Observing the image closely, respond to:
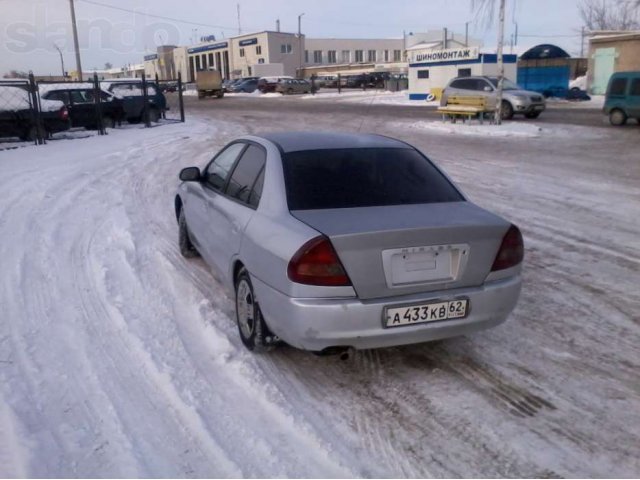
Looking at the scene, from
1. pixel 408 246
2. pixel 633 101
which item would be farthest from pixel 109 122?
pixel 408 246

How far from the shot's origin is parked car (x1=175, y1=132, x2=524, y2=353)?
11.3ft

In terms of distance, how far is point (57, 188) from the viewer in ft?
32.3

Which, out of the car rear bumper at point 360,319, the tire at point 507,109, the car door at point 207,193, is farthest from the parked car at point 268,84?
the car rear bumper at point 360,319

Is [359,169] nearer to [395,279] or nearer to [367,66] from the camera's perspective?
[395,279]

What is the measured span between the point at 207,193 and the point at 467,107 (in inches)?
717

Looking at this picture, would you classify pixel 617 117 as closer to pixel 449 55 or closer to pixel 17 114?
pixel 449 55

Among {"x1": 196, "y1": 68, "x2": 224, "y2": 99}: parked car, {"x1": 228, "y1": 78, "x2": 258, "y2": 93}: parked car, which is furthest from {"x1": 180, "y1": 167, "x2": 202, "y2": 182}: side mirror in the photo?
{"x1": 228, "y1": 78, "x2": 258, "y2": 93}: parked car

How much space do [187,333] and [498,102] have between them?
18.5 metres

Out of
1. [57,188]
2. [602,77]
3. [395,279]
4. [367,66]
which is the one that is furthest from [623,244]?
[367,66]

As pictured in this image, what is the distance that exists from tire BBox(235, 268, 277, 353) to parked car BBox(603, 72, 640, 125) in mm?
19626

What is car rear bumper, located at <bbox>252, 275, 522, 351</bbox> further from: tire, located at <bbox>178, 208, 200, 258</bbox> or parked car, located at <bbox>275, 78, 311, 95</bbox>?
parked car, located at <bbox>275, 78, 311, 95</bbox>

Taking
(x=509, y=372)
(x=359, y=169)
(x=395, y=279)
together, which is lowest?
(x=509, y=372)

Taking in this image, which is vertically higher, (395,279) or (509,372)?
(395,279)

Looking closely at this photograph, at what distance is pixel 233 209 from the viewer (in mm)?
4512
